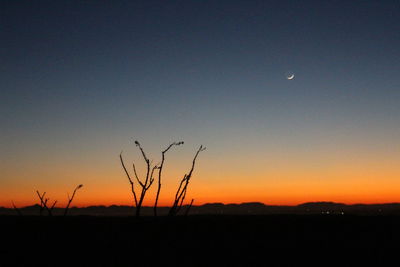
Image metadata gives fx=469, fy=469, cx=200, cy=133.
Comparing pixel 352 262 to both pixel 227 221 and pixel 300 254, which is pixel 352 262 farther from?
pixel 227 221

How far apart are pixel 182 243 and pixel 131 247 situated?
4.07 feet

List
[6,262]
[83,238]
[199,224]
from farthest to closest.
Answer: [199,224], [83,238], [6,262]

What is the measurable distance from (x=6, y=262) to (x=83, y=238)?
2.45 meters

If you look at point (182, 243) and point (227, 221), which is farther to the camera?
point (227, 221)

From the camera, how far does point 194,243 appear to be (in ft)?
36.1

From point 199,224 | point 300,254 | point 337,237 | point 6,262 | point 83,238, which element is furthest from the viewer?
point 199,224

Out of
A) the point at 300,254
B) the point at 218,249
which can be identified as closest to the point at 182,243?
the point at 218,249

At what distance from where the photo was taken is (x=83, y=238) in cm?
1108

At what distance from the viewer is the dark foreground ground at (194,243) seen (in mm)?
9492

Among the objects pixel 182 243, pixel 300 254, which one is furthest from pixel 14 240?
pixel 300 254

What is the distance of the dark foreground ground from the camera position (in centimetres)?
949

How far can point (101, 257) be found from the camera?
952cm

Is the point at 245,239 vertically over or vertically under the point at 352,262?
over

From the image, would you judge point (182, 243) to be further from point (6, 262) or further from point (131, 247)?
point (6, 262)
